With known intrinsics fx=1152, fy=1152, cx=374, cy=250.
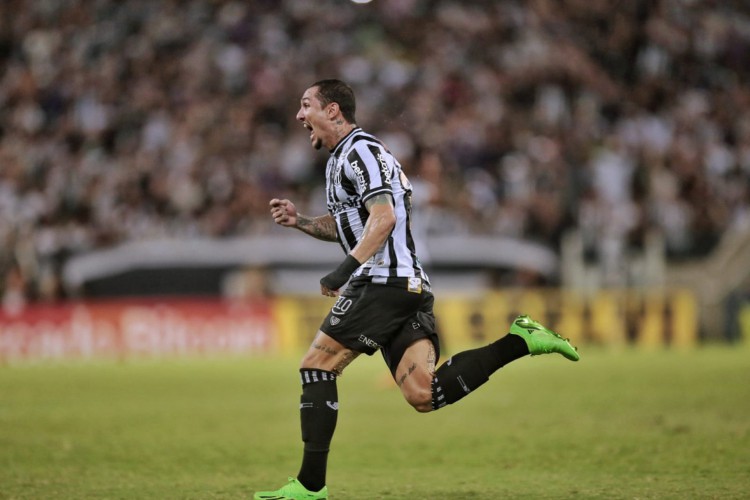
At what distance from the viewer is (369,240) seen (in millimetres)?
6336

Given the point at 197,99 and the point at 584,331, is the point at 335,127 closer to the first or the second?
the point at 584,331

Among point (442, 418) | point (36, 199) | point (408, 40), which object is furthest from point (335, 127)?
point (408, 40)

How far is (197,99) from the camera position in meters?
24.8

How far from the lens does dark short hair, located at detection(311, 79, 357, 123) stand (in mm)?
6730

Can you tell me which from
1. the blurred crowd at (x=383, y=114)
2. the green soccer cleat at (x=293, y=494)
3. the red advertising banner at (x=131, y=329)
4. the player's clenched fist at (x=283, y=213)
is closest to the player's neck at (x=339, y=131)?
the player's clenched fist at (x=283, y=213)

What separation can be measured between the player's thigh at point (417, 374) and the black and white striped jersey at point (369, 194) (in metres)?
0.44

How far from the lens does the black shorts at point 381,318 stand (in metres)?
6.52

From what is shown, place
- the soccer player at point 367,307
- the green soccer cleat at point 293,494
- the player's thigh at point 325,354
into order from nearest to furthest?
the green soccer cleat at point 293,494
the soccer player at point 367,307
the player's thigh at point 325,354

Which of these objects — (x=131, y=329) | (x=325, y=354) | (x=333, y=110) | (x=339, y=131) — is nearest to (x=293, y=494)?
(x=325, y=354)

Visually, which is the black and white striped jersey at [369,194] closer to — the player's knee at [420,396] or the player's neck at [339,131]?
the player's neck at [339,131]

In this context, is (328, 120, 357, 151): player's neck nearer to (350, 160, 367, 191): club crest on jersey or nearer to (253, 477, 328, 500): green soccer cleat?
(350, 160, 367, 191): club crest on jersey

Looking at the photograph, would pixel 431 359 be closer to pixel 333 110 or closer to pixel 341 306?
pixel 341 306

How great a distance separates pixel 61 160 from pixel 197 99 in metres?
3.14

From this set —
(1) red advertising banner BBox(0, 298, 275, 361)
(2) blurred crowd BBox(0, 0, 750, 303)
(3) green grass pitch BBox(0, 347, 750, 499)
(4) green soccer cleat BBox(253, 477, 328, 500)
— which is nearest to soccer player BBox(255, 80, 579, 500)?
(4) green soccer cleat BBox(253, 477, 328, 500)
